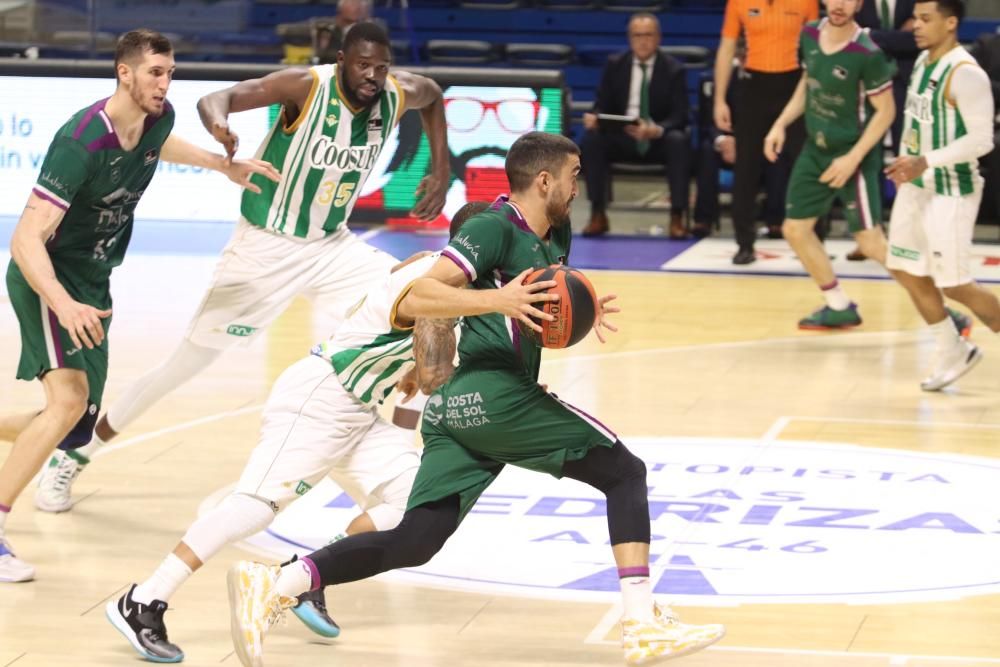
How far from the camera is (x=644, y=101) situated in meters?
13.6

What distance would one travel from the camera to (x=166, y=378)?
22.4ft

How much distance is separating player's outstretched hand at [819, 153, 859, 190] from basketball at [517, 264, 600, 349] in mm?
5481

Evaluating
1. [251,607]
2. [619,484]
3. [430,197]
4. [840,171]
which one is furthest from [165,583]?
[840,171]

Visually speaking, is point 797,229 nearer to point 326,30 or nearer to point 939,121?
point 939,121

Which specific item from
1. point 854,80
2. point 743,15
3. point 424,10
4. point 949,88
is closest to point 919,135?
point 949,88

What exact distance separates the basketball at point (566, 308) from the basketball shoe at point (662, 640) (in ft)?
2.59

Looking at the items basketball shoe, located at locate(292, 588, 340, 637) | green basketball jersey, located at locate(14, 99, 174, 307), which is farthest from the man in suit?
basketball shoe, located at locate(292, 588, 340, 637)

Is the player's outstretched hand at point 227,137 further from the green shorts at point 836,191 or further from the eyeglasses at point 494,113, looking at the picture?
the eyeglasses at point 494,113

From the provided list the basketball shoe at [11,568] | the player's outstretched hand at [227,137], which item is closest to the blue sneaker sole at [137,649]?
the basketball shoe at [11,568]

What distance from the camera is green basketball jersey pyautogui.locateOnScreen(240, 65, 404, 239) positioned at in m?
6.86

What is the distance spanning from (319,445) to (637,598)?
110 centimetres

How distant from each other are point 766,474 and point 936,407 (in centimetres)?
164

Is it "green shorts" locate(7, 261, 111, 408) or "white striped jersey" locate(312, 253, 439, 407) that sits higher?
"white striped jersey" locate(312, 253, 439, 407)

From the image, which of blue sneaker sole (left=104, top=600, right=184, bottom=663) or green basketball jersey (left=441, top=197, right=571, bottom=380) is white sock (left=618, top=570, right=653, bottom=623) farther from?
blue sneaker sole (left=104, top=600, right=184, bottom=663)
